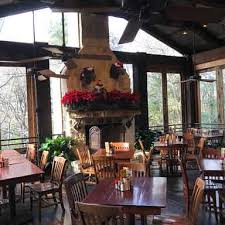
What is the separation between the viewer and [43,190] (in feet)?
15.4

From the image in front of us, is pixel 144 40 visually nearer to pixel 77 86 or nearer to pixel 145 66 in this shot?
pixel 145 66

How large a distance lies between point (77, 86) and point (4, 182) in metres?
5.01

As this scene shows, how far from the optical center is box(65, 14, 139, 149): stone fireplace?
27.8 ft

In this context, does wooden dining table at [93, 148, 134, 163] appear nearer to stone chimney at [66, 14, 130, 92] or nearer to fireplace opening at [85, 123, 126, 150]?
fireplace opening at [85, 123, 126, 150]

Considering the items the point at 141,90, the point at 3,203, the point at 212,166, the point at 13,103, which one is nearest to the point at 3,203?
the point at 3,203

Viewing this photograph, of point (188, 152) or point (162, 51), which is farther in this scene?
point (162, 51)

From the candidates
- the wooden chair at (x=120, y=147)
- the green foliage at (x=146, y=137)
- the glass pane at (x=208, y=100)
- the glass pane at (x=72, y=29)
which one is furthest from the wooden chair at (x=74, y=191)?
the glass pane at (x=208, y=100)

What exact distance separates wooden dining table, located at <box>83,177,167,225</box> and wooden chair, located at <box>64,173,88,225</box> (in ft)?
0.50

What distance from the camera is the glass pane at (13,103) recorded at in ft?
26.1

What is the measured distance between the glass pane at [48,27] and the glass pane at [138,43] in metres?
1.73

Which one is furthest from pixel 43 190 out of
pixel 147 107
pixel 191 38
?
pixel 191 38

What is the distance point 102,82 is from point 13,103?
241 cm

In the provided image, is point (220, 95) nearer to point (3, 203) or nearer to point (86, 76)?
point (86, 76)

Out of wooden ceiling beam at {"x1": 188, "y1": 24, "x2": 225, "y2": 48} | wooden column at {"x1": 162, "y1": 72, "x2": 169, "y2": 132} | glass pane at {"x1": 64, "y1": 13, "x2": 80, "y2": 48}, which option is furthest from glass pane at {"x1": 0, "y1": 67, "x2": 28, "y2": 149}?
wooden ceiling beam at {"x1": 188, "y1": 24, "x2": 225, "y2": 48}
